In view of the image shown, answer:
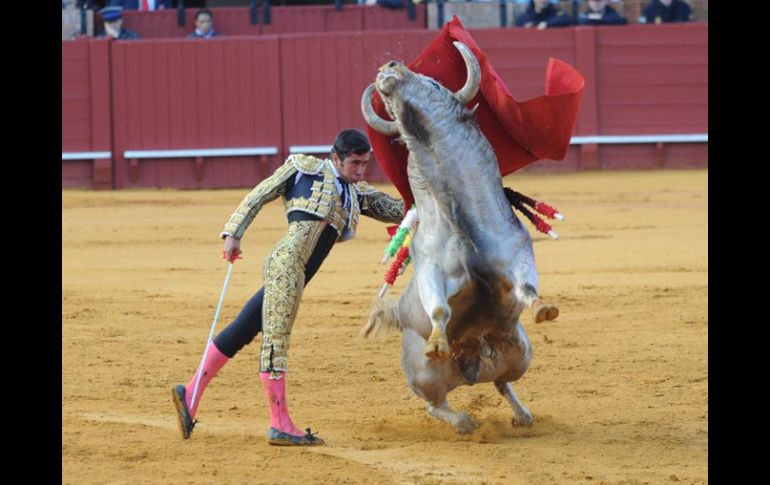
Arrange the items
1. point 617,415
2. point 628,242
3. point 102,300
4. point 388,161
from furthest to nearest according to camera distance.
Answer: point 628,242 → point 102,300 → point 617,415 → point 388,161

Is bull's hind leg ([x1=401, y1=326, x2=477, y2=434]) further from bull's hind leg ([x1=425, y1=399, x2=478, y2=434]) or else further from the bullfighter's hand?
the bullfighter's hand

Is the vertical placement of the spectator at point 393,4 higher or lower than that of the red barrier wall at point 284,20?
higher

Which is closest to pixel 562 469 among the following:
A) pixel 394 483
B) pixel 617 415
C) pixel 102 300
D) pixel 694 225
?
pixel 394 483

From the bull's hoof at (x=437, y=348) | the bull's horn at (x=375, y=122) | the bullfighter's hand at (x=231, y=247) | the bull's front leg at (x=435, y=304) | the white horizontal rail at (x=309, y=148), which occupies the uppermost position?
the bull's horn at (x=375, y=122)

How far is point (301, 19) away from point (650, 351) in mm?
9086

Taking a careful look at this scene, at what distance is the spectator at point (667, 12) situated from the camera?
15.2m

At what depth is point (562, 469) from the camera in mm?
4641

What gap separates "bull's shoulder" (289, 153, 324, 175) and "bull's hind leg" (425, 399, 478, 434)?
963mm

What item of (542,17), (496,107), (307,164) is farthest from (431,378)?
(542,17)

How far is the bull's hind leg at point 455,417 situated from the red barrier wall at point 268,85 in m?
9.49

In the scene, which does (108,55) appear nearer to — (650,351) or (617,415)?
(650,351)

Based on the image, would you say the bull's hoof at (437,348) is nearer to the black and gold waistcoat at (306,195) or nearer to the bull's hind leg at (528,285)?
the bull's hind leg at (528,285)

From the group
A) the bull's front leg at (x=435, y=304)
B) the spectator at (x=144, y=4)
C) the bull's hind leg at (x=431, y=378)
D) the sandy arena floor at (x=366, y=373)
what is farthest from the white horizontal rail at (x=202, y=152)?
the bull's front leg at (x=435, y=304)

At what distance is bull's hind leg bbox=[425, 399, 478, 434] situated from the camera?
5172 mm
